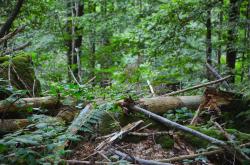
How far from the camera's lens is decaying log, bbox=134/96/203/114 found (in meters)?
4.94

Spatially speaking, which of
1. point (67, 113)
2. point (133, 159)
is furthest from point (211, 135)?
point (67, 113)

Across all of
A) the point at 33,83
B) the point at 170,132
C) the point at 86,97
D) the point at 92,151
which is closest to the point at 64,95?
the point at 86,97

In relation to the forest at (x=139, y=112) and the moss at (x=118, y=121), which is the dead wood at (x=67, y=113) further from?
the moss at (x=118, y=121)

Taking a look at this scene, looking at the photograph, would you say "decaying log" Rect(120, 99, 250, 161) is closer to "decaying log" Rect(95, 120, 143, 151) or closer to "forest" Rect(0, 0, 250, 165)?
"forest" Rect(0, 0, 250, 165)

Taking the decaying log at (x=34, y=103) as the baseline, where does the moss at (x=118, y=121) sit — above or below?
below

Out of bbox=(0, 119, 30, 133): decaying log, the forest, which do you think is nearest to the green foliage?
the forest

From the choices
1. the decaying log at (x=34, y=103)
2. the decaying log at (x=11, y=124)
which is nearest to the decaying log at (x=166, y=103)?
the decaying log at (x=34, y=103)

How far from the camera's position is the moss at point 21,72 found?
5008 millimetres

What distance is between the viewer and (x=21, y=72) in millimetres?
5309

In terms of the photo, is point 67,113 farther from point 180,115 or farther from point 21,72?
point 180,115

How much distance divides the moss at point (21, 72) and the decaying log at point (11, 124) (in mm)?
1176

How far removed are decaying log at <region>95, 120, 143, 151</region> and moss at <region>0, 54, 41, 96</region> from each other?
6.22 feet

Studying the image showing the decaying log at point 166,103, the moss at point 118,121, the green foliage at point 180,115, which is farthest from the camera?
the decaying log at point 166,103

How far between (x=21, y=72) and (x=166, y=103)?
8.62 feet
